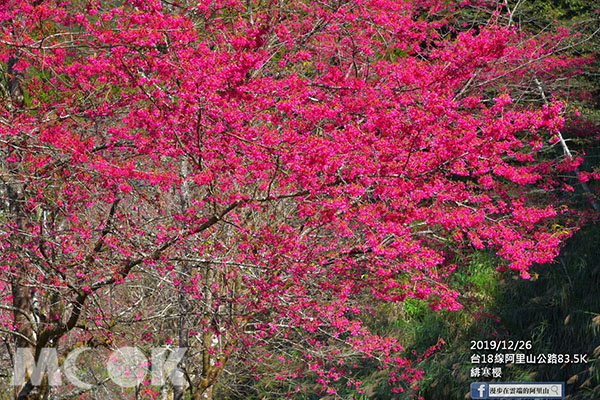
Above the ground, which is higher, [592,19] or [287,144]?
[592,19]

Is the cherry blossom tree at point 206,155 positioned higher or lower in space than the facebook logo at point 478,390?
higher

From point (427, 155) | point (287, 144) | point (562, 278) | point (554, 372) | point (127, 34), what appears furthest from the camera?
point (562, 278)

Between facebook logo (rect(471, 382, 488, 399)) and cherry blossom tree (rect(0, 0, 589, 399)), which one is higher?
cherry blossom tree (rect(0, 0, 589, 399))

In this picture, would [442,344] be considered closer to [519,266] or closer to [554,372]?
[554,372]

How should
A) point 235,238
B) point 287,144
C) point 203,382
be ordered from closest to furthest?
point 287,144 → point 235,238 → point 203,382

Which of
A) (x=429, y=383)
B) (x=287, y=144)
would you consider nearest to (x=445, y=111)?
(x=287, y=144)

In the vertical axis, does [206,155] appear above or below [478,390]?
above

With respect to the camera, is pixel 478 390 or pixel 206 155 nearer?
pixel 206 155

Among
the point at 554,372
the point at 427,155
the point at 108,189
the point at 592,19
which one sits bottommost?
the point at 554,372

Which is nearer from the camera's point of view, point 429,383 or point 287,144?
point 287,144

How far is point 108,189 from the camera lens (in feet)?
23.7

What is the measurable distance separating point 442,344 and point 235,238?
5.64 meters

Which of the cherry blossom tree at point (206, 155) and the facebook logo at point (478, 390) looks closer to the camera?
the cherry blossom tree at point (206, 155)

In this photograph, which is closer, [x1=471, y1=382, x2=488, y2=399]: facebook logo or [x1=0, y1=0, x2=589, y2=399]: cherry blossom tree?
[x1=0, y1=0, x2=589, y2=399]: cherry blossom tree
